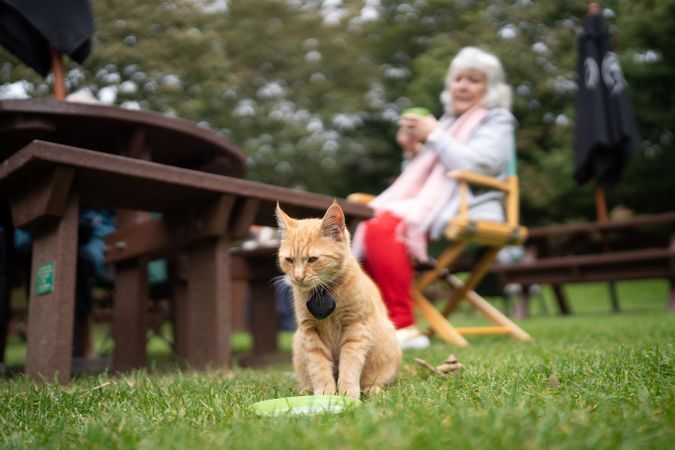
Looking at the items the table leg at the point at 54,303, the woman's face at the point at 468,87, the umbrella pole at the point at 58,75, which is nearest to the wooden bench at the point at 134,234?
the table leg at the point at 54,303

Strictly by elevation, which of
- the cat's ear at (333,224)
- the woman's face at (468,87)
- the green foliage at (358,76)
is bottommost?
the cat's ear at (333,224)

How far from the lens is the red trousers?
11.6 feet

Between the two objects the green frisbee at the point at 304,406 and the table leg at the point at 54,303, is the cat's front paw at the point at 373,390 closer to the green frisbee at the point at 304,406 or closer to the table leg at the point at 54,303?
the green frisbee at the point at 304,406

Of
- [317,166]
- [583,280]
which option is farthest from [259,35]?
[583,280]

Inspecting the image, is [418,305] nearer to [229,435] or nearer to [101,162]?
[101,162]

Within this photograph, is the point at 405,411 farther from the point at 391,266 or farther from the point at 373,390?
the point at 391,266

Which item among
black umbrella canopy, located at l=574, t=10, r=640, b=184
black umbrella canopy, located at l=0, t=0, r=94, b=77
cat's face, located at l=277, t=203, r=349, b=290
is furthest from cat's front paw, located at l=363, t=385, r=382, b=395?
black umbrella canopy, located at l=574, t=10, r=640, b=184

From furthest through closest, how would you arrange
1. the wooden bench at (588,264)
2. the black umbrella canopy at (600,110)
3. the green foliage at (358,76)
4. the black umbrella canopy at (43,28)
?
the green foliage at (358,76) → the black umbrella canopy at (600,110) → the wooden bench at (588,264) → the black umbrella canopy at (43,28)

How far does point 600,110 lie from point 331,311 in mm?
6035

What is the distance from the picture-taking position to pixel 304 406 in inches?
61.2

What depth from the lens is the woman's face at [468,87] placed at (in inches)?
168

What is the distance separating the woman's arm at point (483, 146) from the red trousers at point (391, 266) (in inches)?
22.5

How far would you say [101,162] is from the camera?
2217 mm

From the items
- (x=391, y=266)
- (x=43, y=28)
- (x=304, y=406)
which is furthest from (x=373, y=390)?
(x=43, y=28)
